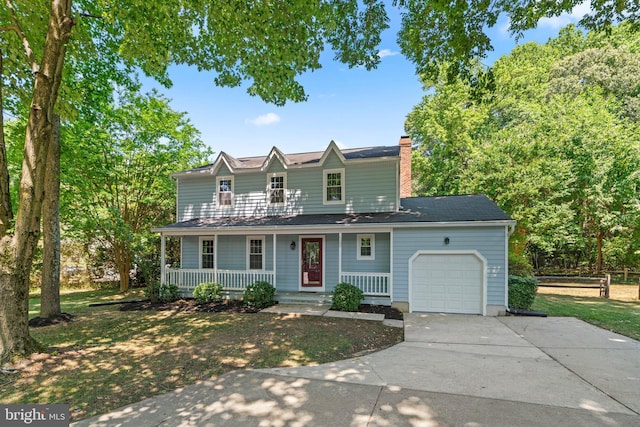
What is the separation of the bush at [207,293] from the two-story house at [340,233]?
0.45 m

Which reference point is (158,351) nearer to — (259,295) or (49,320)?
(259,295)

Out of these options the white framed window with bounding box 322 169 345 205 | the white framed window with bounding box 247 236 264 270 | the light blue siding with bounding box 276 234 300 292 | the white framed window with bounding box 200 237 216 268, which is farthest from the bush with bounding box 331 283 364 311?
the white framed window with bounding box 200 237 216 268

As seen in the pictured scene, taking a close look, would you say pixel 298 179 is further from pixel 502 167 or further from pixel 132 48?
pixel 502 167

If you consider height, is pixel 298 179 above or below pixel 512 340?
above

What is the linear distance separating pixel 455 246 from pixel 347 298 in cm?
387

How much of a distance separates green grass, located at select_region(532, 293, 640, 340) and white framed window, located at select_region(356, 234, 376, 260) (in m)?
5.96

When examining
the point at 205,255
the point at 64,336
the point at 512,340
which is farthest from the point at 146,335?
the point at 512,340

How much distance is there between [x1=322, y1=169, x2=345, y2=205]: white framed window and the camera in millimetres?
11625

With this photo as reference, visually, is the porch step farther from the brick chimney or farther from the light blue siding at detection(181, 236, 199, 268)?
the brick chimney

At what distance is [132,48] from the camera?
730 cm

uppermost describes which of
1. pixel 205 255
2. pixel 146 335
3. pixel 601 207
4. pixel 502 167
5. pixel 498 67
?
pixel 498 67

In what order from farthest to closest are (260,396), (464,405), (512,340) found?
(512,340)
(260,396)
(464,405)

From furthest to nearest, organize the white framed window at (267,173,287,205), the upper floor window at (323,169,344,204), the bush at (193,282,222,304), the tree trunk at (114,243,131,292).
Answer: the tree trunk at (114,243,131,292), the white framed window at (267,173,287,205), the upper floor window at (323,169,344,204), the bush at (193,282,222,304)

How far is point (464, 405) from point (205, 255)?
449 inches
